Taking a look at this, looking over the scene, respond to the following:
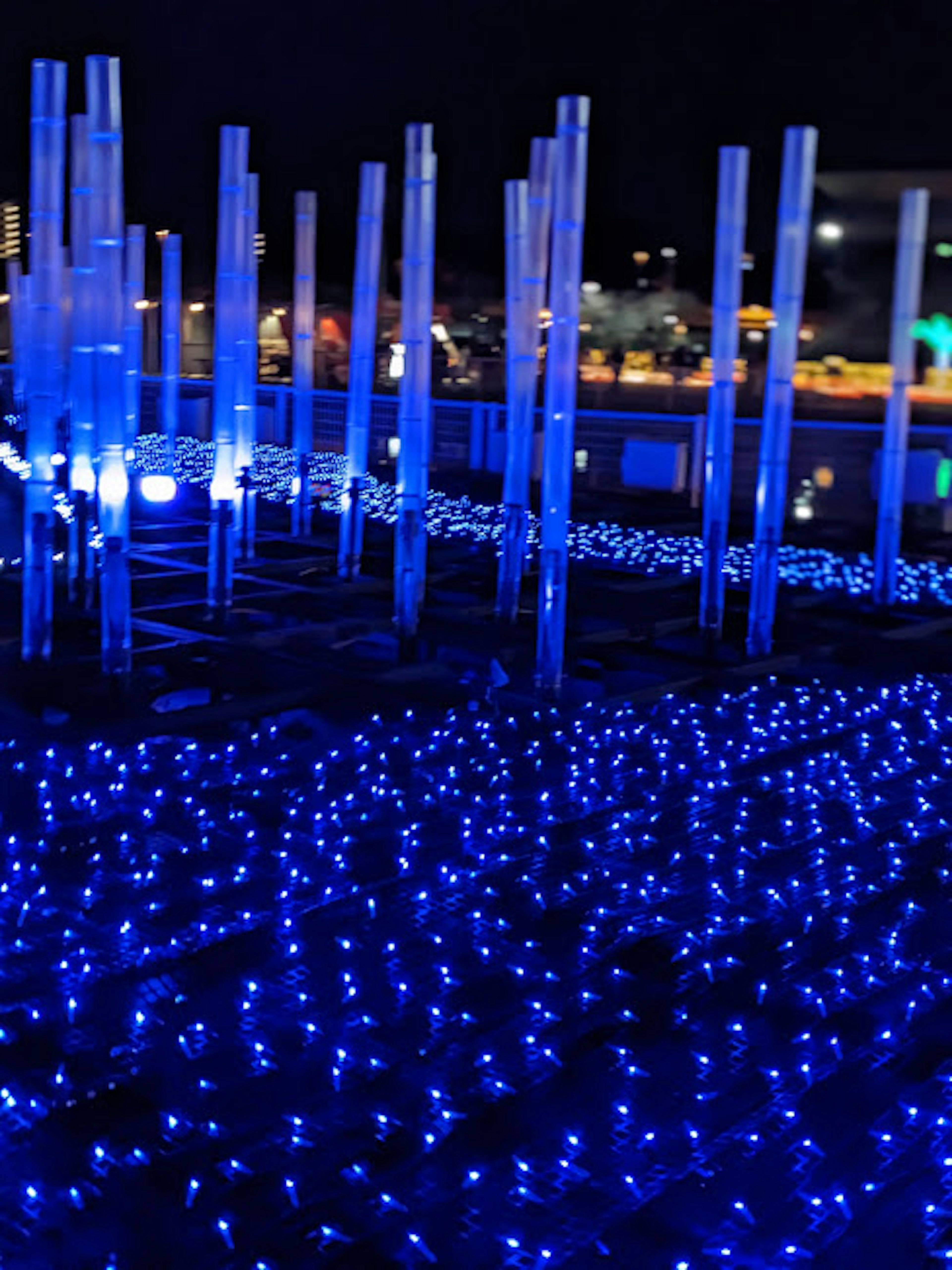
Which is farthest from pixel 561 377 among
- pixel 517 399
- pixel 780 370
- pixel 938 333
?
pixel 938 333

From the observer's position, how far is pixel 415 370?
5.65m

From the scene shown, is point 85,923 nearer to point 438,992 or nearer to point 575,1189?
point 438,992

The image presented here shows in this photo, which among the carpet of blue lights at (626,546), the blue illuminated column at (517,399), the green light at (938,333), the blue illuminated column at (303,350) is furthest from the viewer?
the green light at (938,333)

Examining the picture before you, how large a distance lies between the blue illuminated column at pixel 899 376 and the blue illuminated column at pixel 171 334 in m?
4.81

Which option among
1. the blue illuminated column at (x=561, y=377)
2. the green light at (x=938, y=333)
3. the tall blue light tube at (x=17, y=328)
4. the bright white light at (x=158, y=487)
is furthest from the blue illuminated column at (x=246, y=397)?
the green light at (x=938, y=333)

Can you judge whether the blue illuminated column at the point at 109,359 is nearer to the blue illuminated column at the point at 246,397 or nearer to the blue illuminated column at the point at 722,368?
the blue illuminated column at the point at 246,397

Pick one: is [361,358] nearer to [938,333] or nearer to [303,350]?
[303,350]

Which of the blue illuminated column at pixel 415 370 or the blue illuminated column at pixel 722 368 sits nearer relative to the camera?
the blue illuminated column at pixel 415 370

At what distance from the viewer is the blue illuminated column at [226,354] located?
5531mm

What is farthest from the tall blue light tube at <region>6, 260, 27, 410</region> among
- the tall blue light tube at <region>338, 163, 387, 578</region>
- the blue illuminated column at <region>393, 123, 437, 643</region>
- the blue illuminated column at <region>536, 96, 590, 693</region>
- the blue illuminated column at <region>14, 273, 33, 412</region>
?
the blue illuminated column at <region>536, 96, 590, 693</region>

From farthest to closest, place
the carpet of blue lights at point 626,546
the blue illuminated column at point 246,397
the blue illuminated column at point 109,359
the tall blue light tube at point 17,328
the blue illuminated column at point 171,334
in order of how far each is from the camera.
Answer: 1. the tall blue light tube at point 17,328
2. the blue illuminated column at point 171,334
3. the carpet of blue lights at point 626,546
4. the blue illuminated column at point 246,397
5. the blue illuminated column at point 109,359

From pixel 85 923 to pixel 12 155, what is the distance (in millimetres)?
9931

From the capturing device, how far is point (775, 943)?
302 centimetres

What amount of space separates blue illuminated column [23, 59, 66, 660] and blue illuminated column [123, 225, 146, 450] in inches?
176
